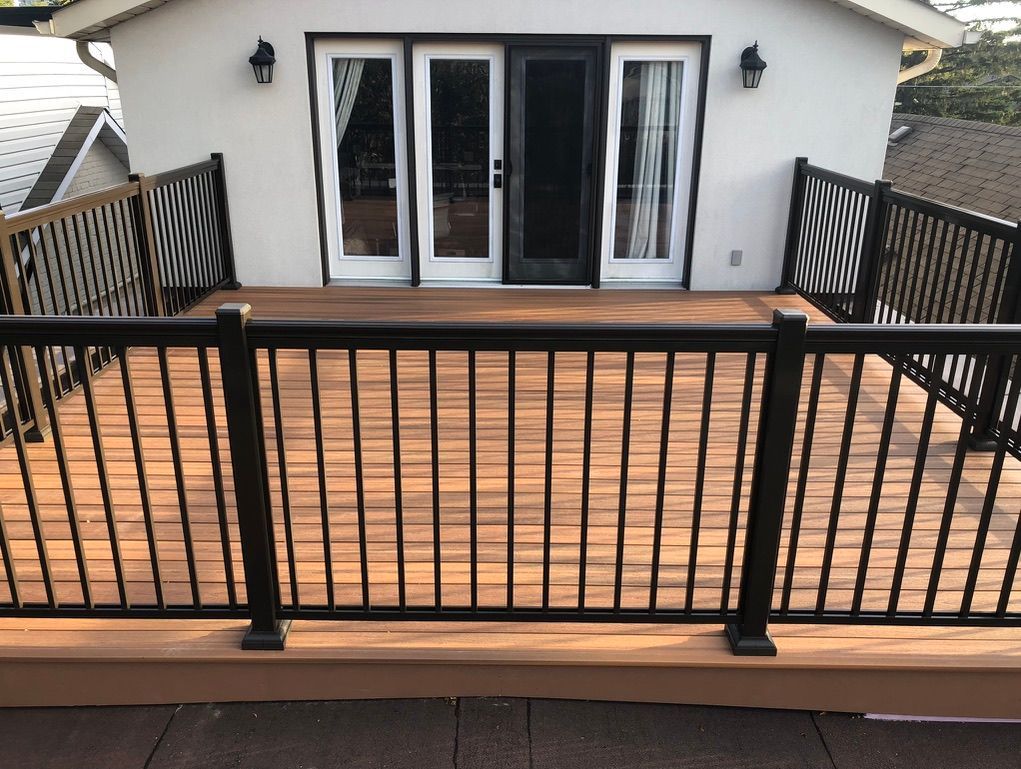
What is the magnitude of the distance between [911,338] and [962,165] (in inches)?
473

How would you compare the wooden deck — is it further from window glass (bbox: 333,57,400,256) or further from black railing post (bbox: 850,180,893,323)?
window glass (bbox: 333,57,400,256)

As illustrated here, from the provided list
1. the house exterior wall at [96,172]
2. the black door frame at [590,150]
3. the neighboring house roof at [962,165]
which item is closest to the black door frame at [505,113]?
the black door frame at [590,150]

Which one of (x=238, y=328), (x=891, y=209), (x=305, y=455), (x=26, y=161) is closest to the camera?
(x=238, y=328)

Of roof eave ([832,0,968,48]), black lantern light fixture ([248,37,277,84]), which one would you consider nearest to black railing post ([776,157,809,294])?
roof eave ([832,0,968,48])

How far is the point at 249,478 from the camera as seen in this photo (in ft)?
6.91

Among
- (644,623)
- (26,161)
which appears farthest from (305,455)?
(26,161)

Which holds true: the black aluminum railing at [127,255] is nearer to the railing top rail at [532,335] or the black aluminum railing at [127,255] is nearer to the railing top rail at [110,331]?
the railing top rail at [110,331]

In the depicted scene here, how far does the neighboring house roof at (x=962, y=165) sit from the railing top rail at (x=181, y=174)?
887 cm

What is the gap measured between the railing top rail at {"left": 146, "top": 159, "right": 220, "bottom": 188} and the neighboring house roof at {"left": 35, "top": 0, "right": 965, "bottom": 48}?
3.64ft

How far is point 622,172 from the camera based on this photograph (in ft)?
20.3

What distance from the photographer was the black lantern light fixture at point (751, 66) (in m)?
5.70

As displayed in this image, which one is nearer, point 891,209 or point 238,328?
point 238,328

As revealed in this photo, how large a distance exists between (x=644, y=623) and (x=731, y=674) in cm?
27

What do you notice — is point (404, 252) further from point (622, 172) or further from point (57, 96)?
point (57, 96)
